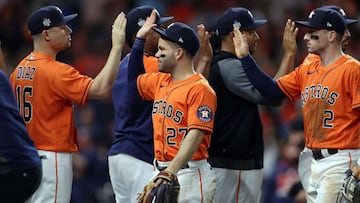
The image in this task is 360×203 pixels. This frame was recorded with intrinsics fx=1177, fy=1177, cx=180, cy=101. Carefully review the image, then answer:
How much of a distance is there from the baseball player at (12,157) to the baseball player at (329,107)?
2337 millimetres

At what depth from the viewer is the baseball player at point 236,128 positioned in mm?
9430

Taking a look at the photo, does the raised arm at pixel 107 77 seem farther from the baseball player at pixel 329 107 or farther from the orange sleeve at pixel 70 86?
the baseball player at pixel 329 107

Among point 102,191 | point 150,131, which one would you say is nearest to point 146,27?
point 150,131

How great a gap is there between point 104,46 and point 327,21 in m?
6.93

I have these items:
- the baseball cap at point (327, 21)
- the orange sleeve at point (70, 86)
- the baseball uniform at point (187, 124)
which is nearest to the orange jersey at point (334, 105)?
the baseball cap at point (327, 21)

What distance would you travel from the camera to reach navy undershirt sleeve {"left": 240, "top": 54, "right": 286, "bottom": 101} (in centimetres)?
926

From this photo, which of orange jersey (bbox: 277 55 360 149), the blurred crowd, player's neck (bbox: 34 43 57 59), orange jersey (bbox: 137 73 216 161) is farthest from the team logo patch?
the blurred crowd

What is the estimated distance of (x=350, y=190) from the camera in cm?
852

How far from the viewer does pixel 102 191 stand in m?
13.1

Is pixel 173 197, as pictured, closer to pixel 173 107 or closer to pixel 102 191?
pixel 173 107

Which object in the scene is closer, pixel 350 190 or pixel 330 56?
pixel 350 190

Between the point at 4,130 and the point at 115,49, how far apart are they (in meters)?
1.62

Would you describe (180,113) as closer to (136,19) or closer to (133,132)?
(133,132)

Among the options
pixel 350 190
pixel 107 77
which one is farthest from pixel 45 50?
pixel 350 190
